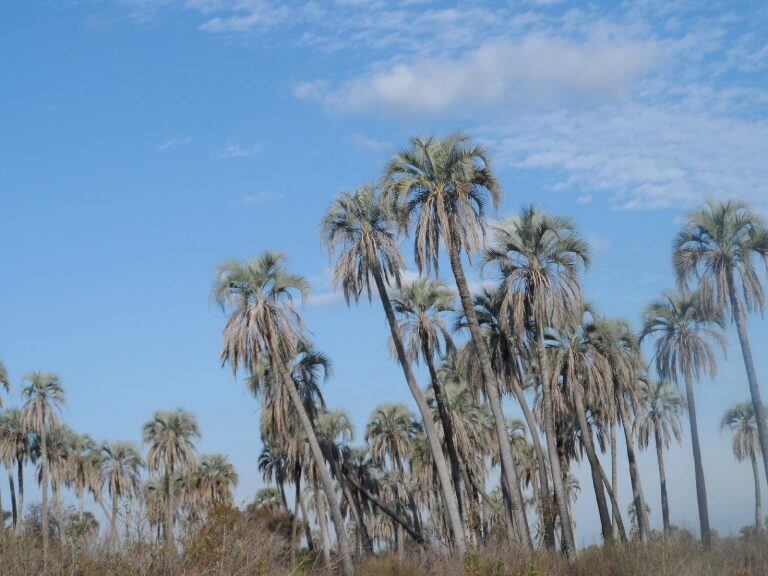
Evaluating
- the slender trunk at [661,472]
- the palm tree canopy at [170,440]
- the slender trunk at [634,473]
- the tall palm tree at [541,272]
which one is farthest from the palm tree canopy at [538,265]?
the palm tree canopy at [170,440]

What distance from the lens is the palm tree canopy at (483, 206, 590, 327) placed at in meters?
36.3

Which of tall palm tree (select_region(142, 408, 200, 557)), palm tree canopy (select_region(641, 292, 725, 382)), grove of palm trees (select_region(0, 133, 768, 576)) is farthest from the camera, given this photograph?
tall palm tree (select_region(142, 408, 200, 557))

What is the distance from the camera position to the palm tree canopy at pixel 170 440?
240 feet

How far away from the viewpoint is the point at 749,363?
4056 cm

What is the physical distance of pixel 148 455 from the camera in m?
73.2

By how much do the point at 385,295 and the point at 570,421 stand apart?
54.5 feet

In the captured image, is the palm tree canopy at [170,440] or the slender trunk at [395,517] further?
the palm tree canopy at [170,440]

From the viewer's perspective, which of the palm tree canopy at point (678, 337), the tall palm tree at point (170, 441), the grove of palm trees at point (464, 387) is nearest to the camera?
the grove of palm trees at point (464, 387)

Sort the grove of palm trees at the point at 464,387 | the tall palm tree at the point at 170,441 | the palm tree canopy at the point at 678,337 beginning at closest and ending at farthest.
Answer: the grove of palm trees at the point at 464,387, the palm tree canopy at the point at 678,337, the tall palm tree at the point at 170,441

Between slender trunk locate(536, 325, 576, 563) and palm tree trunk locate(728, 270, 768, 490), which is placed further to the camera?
palm tree trunk locate(728, 270, 768, 490)

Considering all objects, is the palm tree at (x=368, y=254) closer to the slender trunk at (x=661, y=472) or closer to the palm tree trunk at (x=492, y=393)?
the palm tree trunk at (x=492, y=393)

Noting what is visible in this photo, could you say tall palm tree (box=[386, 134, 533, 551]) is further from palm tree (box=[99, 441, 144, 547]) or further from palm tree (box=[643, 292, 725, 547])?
palm tree (box=[99, 441, 144, 547])

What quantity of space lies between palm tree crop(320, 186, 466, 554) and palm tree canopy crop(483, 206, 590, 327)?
4.09m

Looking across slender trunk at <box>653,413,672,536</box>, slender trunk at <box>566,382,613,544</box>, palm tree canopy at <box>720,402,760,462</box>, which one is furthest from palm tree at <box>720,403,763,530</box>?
slender trunk at <box>566,382,613,544</box>
